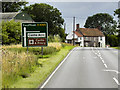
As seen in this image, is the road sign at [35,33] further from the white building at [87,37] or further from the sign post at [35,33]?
the white building at [87,37]

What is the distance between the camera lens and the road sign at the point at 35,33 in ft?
80.5

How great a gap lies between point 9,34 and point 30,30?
19.9m

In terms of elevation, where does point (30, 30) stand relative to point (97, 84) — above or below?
above

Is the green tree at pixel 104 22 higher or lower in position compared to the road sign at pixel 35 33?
higher

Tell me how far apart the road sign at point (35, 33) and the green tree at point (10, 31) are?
16.2 m

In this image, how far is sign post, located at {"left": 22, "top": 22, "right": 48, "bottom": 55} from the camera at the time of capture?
2452 centimetres

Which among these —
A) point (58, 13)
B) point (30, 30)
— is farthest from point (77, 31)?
point (30, 30)

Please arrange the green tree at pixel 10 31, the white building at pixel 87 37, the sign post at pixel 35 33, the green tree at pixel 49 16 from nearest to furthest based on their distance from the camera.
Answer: the sign post at pixel 35 33 < the green tree at pixel 10 31 < the green tree at pixel 49 16 < the white building at pixel 87 37

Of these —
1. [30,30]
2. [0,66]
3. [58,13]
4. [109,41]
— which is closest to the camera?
[0,66]

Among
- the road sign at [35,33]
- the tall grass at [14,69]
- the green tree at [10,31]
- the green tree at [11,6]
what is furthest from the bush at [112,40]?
the tall grass at [14,69]

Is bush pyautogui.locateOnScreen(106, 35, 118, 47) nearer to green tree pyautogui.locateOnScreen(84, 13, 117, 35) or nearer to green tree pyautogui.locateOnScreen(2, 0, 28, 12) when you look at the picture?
green tree pyautogui.locateOnScreen(84, 13, 117, 35)

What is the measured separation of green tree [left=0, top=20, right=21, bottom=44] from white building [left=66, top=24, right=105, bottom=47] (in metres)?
54.7

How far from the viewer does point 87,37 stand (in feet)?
323

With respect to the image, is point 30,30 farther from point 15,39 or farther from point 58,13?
point 58,13
